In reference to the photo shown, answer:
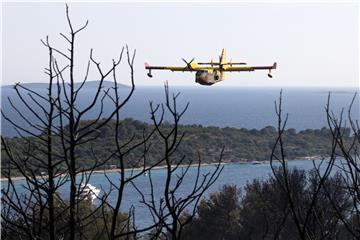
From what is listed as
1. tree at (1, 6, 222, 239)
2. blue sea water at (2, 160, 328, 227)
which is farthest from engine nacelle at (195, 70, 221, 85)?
blue sea water at (2, 160, 328, 227)

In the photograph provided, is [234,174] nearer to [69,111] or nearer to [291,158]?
[291,158]

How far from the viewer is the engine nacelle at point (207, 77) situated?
645 centimetres

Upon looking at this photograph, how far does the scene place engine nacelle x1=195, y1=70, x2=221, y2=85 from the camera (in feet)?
21.1

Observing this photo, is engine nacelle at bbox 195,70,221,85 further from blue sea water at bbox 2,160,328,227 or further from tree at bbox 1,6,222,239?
blue sea water at bbox 2,160,328,227

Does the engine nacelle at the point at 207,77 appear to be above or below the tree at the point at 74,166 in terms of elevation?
above

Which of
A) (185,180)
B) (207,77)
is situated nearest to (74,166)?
(207,77)

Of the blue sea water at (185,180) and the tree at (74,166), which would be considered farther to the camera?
the blue sea water at (185,180)

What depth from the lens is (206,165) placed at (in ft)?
185

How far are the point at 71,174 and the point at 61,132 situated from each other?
184mm

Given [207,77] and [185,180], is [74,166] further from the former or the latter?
[185,180]

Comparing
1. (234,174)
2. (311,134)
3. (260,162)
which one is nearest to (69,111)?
(234,174)

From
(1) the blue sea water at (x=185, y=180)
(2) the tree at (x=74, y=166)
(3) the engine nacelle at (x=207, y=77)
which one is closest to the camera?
Answer: (2) the tree at (x=74, y=166)

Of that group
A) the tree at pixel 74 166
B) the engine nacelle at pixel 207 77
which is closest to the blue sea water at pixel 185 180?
the engine nacelle at pixel 207 77

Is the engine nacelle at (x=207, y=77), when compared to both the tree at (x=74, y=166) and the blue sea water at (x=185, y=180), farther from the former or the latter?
the blue sea water at (x=185, y=180)
